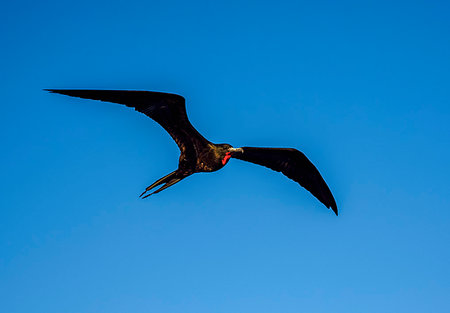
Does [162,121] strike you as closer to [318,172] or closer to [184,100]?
[184,100]

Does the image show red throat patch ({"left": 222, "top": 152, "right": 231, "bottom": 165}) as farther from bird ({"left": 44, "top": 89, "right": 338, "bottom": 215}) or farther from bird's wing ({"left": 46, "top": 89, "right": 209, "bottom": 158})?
bird's wing ({"left": 46, "top": 89, "right": 209, "bottom": 158})

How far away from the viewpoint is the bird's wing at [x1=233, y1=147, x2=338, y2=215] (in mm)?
10719

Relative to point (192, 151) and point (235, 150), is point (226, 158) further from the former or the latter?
point (192, 151)

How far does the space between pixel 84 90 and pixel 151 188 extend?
2.19 metres

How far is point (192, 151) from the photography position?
954 centimetres

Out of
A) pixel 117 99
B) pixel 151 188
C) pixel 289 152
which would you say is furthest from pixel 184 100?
pixel 289 152

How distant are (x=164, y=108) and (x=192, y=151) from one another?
1.08 meters

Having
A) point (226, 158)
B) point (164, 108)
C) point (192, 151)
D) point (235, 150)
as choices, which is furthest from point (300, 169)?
point (164, 108)

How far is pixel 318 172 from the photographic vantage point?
10953mm

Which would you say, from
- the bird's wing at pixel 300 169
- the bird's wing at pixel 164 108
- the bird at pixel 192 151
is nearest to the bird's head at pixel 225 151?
the bird at pixel 192 151

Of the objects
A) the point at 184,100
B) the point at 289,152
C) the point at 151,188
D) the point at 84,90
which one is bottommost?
the point at 151,188

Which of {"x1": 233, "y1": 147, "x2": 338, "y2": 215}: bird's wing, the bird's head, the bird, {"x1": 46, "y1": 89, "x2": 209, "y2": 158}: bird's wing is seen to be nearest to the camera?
{"x1": 46, "y1": 89, "x2": 209, "y2": 158}: bird's wing

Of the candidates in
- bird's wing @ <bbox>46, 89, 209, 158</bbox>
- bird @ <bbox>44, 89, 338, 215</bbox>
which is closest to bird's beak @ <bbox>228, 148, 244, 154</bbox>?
bird @ <bbox>44, 89, 338, 215</bbox>

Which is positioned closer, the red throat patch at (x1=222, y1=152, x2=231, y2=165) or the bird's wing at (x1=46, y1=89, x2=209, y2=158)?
the bird's wing at (x1=46, y1=89, x2=209, y2=158)
